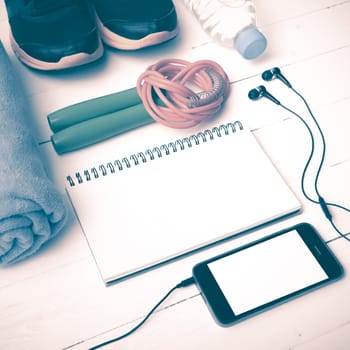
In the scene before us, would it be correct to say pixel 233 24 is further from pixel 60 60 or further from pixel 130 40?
pixel 60 60

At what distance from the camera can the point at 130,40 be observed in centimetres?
73

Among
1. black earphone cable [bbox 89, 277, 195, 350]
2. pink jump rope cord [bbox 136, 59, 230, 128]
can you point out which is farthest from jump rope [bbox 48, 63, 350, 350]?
black earphone cable [bbox 89, 277, 195, 350]

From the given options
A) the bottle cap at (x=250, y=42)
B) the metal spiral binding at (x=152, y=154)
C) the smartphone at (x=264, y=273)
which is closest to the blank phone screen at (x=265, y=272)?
the smartphone at (x=264, y=273)

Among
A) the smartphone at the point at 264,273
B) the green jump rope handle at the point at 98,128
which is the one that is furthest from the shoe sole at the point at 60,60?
the smartphone at the point at 264,273

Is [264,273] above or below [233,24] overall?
below

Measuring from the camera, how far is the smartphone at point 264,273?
545 millimetres

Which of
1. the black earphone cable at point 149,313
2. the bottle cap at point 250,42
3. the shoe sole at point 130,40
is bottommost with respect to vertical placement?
the black earphone cable at point 149,313

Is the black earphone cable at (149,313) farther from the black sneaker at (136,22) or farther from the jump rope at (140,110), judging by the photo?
the black sneaker at (136,22)

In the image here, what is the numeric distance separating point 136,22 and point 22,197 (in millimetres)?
341

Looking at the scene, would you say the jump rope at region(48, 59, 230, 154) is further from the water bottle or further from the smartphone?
the smartphone

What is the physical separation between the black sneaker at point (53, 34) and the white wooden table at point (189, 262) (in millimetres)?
40

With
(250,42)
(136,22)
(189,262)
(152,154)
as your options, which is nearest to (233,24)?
(250,42)

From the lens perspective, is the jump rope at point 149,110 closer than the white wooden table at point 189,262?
No

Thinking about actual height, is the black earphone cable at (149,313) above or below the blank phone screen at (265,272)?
below
